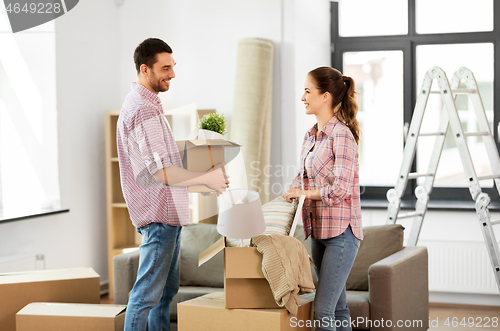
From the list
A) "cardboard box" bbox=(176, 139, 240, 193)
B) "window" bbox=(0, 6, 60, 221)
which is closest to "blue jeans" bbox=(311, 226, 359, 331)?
"cardboard box" bbox=(176, 139, 240, 193)

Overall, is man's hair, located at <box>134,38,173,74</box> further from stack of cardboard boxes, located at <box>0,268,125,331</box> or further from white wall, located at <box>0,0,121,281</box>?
white wall, located at <box>0,0,121,281</box>

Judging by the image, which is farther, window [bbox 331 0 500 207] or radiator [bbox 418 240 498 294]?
window [bbox 331 0 500 207]

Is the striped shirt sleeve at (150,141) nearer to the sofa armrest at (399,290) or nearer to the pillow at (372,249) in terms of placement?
the sofa armrest at (399,290)

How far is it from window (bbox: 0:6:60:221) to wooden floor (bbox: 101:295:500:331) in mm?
2868

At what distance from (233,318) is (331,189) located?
63cm

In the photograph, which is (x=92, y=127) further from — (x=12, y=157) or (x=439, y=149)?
(x=439, y=149)

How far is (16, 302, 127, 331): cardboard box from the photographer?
2.35 meters

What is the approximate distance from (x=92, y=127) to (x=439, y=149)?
2.73 m

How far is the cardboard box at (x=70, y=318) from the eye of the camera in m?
2.35

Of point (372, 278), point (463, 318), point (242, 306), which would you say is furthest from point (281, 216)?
point (463, 318)

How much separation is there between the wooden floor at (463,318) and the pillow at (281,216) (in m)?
1.75

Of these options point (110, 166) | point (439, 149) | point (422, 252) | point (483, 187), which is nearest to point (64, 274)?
point (110, 166)

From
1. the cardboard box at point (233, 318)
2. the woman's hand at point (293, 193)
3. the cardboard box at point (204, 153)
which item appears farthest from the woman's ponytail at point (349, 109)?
the cardboard box at point (233, 318)

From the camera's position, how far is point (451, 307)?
3926mm
